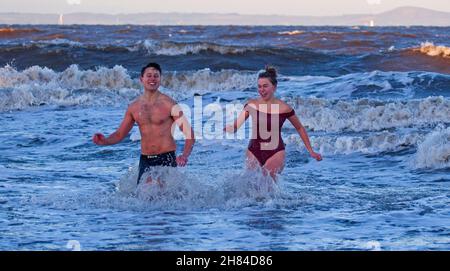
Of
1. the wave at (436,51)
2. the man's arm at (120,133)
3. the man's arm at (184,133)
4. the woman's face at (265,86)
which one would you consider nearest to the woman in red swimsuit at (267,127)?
the woman's face at (265,86)

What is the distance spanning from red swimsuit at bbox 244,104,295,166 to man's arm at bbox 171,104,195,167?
3.08 ft

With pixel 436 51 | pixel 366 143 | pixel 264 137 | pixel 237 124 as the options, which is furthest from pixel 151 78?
pixel 436 51

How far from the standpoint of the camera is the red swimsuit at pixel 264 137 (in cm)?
1004

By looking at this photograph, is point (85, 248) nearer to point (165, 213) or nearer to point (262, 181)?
point (165, 213)

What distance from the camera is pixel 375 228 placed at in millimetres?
8492

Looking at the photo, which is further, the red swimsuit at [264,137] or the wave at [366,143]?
the wave at [366,143]

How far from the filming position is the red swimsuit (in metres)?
10.0

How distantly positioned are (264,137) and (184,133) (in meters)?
1.09

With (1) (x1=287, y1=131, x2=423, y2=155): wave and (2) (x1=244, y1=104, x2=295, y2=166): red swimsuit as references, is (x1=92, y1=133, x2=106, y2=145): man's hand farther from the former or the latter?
(1) (x1=287, y1=131, x2=423, y2=155): wave

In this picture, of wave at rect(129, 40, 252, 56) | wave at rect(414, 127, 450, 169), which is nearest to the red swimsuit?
wave at rect(414, 127, 450, 169)

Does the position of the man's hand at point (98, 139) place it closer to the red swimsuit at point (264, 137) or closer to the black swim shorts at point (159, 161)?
the black swim shorts at point (159, 161)

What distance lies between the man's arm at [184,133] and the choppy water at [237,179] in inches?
18.6

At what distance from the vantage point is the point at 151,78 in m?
9.38
